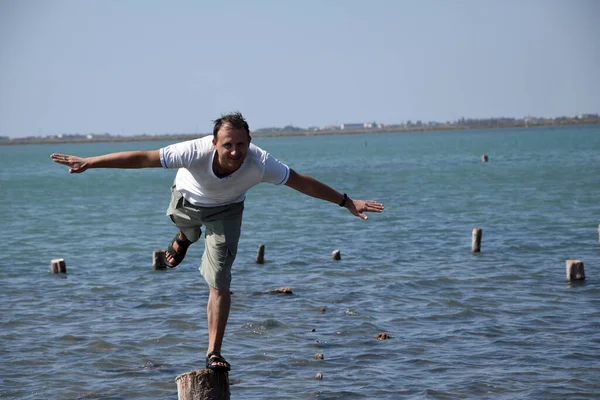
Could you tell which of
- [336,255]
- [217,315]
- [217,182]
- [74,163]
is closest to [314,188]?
[217,182]

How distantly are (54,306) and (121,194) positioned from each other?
161ft

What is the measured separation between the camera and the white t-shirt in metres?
8.46

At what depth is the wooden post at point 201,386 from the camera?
329 inches

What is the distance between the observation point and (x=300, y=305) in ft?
64.0

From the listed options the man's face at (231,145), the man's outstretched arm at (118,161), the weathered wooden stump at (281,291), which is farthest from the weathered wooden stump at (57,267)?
the man's face at (231,145)

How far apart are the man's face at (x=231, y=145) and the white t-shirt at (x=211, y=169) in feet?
0.51

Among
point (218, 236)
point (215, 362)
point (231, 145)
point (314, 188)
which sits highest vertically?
point (231, 145)

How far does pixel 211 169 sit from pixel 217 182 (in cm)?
20

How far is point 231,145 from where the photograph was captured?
8320 mm

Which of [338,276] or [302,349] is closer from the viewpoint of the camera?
[302,349]

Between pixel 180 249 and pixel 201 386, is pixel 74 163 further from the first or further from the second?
pixel 180 249

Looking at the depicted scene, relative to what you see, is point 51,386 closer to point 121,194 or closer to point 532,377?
point 532,377

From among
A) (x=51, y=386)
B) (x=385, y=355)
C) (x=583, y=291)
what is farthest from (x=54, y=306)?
(x=583, y=291)

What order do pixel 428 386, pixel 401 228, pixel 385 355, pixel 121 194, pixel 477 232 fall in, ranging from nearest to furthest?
pixel 428 386
pixel 385 355
pixel 477 232
pixel 401 228
pixel 121 194
